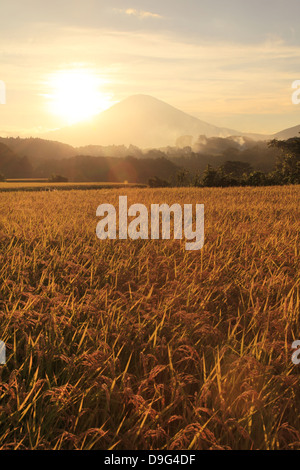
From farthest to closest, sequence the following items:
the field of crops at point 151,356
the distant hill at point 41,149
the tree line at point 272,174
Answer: the distant hill at point 41,149 < the tree line at point 272,174 < the field of crops at point 151,356

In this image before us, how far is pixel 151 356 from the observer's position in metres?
2.06

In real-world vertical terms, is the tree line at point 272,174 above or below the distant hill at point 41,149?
below

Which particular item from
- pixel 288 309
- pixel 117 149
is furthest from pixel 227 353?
pixel 117 149

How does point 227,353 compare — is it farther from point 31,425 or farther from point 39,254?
point 39,254

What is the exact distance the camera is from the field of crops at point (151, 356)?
163cm

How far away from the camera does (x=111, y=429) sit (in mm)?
1690
